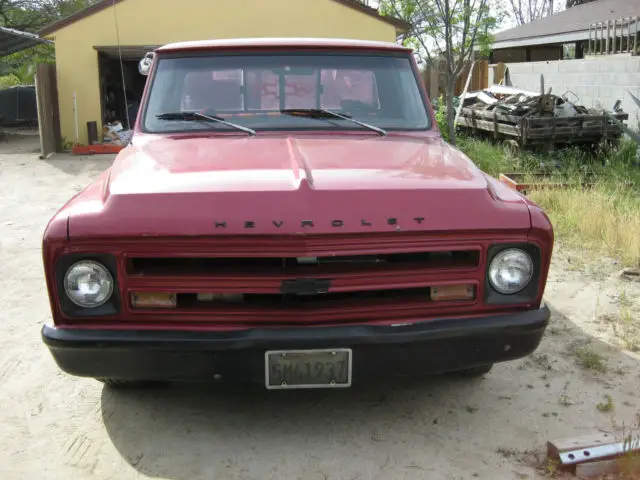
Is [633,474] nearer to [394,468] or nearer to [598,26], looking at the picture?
[394,468]

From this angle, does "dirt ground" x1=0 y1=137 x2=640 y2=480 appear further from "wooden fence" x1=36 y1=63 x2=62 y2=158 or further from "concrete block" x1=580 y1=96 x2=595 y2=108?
"wooden fence" x1=36 y1=63 x2=62 y2=158

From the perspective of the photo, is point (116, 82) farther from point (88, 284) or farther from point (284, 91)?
point (88, 284)

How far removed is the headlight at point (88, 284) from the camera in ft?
8.96

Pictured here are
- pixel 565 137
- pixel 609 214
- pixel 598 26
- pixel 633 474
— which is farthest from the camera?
pixel 598 26

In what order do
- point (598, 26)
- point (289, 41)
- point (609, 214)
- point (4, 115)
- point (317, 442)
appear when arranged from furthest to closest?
point (4, 115)
point (598, 26)
point (609, 214)
point (289, 41)
point (317, 442)

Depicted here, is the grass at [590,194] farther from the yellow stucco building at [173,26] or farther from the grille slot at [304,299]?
the yellow stucco building at [173,26]

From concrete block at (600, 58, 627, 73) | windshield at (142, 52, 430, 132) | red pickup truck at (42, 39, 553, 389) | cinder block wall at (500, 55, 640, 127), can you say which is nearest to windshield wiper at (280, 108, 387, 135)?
windshield at (142, 52, 430, 132)

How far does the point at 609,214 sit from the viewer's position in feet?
21.4

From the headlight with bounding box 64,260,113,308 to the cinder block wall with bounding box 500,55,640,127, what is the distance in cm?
1044

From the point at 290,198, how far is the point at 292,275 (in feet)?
1.01

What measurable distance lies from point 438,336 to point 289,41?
2145 mm

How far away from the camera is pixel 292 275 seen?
272cm

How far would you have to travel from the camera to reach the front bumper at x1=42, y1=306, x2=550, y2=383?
2725 millimetres

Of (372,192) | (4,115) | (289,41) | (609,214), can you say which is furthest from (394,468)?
(4,115)
